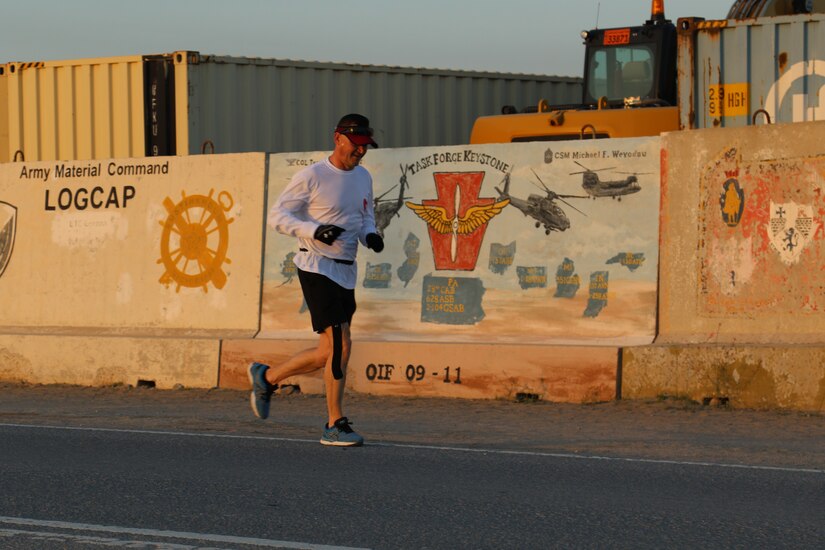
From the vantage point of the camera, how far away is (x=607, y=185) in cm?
1203

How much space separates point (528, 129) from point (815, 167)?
6.36 m

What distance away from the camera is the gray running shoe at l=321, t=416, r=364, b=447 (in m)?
9.06

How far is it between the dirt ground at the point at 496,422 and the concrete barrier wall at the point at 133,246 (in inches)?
41.9

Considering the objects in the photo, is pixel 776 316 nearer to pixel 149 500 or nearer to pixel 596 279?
pixel 596 279

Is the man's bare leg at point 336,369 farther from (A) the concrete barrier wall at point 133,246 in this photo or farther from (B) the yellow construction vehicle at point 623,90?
(B) the yellow construction vehicle at point 623,90

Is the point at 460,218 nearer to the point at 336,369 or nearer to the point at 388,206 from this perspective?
the point at 388,206

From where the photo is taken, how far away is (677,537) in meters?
6.19

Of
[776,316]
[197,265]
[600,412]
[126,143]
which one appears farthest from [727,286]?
[126,143]

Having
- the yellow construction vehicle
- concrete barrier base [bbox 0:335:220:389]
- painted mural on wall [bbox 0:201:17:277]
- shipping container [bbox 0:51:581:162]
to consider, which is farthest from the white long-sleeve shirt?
shipping container [bbox 0:51:581:162]

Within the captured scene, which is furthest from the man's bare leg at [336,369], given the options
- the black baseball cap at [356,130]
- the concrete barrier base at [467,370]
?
the concrete barrier base at [467,370]

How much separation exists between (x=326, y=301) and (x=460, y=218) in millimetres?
3866

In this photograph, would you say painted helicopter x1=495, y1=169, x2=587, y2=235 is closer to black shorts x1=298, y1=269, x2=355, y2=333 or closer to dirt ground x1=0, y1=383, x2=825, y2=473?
dirt ground x1=0, y1=383, x2=825, y2=473

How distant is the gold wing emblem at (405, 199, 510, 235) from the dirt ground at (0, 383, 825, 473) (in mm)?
1566

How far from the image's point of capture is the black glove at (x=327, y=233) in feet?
28.9
